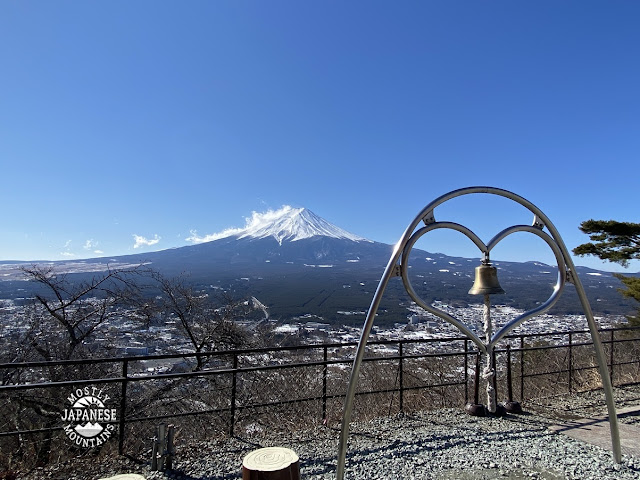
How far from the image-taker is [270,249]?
327 ft

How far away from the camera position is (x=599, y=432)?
441cm

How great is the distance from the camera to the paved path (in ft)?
13.2

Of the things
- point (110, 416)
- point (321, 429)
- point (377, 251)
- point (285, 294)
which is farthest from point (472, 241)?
point (377, 251)

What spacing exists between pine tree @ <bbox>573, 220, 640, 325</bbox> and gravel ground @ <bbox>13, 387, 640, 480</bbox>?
9999mm

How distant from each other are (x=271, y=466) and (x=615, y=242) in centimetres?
1407

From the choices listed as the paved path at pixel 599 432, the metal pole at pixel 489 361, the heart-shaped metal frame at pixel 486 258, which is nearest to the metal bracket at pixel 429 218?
the heart-shaped metal frame at pixel 486 258

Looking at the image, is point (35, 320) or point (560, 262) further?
point (35, 320)

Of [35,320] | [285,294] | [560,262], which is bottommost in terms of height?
[285,294]

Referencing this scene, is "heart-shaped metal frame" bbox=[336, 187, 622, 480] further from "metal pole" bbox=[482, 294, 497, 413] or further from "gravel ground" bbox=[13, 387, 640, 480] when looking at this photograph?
"gravel ground" bbox=[13, 387, 640, 480]

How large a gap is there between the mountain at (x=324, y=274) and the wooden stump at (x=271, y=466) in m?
5.95

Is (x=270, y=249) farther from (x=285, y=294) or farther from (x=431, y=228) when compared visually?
(x=431, y=228)

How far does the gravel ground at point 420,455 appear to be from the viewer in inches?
133

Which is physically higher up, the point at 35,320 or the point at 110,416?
the point at 35,320

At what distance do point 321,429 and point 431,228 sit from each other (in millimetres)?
2809
